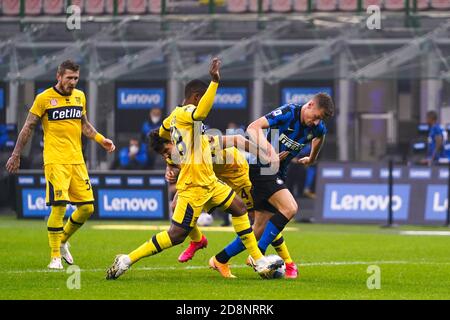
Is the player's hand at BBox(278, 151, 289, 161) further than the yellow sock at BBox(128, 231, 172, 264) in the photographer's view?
Yes

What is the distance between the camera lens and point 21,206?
83.9ft

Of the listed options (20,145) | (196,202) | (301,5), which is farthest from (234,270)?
(301,5)

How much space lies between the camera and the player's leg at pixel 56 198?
14008mm

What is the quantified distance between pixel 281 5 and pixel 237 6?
113cm

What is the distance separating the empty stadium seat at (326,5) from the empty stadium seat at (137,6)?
14.7 feet

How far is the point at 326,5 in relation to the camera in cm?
3008

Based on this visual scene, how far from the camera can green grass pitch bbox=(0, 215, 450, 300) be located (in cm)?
1111

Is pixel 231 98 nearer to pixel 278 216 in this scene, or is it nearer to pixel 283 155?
pixel 283 155

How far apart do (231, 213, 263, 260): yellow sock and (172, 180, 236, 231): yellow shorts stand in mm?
210

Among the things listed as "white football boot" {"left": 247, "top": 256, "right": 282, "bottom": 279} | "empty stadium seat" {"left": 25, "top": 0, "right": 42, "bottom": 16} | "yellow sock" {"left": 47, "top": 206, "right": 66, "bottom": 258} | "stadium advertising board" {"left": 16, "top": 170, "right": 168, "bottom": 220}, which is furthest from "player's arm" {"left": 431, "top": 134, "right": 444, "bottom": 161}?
"white football boot" {"left": 247, "top": 256, "right": 282, "bottom": 279}

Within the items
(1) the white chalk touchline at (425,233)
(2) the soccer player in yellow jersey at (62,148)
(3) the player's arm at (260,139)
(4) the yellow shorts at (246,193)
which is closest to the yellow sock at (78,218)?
(2) the soccer player in yellow jersey at (62,148)

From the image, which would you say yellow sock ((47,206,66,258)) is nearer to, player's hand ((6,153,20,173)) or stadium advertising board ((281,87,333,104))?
player's hand ((6,153,20,173))

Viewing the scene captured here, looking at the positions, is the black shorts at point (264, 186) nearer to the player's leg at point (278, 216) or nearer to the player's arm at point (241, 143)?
the player's leg at point (278, 216)
